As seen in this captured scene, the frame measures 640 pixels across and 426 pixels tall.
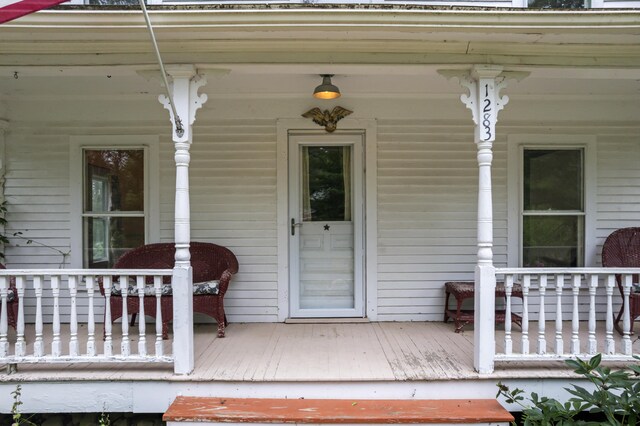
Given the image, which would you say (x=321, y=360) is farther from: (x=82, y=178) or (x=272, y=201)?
(x=82, y=178)

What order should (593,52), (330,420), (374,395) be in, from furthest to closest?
(593,52) → (374,395) → (330,420)

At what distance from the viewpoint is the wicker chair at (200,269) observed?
3.48 metres

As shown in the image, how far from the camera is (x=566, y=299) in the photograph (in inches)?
161

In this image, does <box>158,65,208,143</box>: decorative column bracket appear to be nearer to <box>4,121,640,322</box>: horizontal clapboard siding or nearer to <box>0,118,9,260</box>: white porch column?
<box>4,121,640,322</box>: horizontal clapboard siding

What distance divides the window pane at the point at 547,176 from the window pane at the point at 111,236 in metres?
3.99

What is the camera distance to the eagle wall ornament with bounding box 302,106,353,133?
3.96m

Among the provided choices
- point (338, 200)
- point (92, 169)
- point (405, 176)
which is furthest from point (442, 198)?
point (92, 169)

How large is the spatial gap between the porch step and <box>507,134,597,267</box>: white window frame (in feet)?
6.32

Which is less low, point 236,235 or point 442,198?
point 442,198

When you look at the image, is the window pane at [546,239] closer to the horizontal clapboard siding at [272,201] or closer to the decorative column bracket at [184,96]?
the horizontal clapboard siding at [272,201]

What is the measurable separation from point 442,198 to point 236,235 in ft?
6.99

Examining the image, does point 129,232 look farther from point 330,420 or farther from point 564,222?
point 564,222

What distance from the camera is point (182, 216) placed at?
2811 millimetres

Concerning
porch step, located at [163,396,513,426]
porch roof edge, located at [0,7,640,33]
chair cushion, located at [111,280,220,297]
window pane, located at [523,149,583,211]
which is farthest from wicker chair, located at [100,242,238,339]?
window pane, located at [523,149,583,211]
